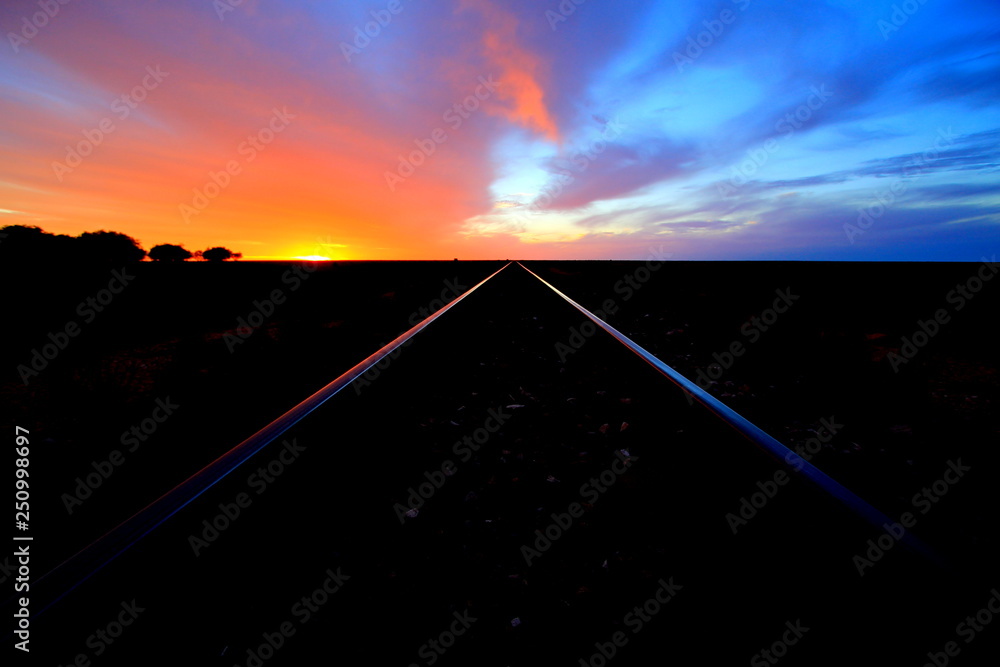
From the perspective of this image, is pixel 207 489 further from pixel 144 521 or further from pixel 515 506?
pixel 515 506

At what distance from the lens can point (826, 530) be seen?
1.20m

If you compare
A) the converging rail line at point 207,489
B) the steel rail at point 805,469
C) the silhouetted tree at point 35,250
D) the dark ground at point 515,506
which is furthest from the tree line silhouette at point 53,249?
the steel rail at point 805,469

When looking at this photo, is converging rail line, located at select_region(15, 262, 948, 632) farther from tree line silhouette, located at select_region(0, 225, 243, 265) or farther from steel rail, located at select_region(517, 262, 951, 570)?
tree line silhouette, located at select_region(0, 225, 243, 265)

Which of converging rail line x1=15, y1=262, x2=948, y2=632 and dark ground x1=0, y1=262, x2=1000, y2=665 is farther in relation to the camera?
dark ground x1=0, y1=262, x2=1000, y2=665

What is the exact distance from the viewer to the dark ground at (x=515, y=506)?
3.15ft

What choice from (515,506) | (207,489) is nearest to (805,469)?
(515,506)

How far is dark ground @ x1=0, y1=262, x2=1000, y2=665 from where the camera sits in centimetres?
96

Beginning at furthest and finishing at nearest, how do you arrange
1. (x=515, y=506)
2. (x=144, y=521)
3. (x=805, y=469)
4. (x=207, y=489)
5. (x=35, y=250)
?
(x=35, y=250) → (x=515, y=506) → (x=805, y=469) → (x=207, y=489) → (x=144, y=521)

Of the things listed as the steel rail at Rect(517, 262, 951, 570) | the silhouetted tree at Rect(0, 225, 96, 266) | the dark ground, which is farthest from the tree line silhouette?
the steel rail at Rect(517, 262, 951, 570)

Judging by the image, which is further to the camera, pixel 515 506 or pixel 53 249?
pixel 53 249

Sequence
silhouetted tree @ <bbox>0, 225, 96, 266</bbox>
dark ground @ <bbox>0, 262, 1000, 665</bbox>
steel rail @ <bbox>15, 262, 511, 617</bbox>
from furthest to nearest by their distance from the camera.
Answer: silhouetted tree @ <bbox>0, 225, 96, 266</bbox> < dark ground @ <bbox>0, 262, 1000, 665</bbox> < steel rail @ <bbox>15, 262, 511, 617</bbox>

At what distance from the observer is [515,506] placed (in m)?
1.45

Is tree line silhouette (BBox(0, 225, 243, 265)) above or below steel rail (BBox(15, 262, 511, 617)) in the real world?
above

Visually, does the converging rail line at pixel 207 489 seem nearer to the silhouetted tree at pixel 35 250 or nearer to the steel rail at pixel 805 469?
the steel rail at pixel 805 469
